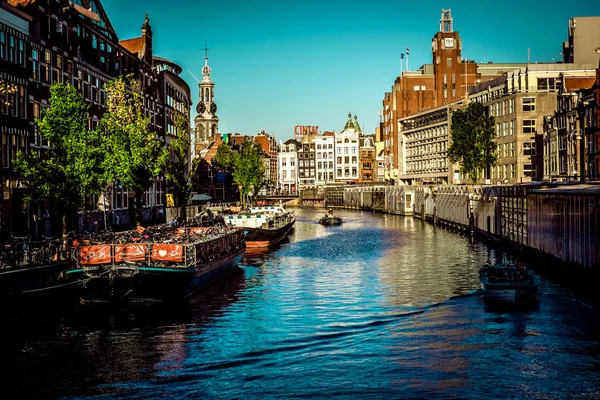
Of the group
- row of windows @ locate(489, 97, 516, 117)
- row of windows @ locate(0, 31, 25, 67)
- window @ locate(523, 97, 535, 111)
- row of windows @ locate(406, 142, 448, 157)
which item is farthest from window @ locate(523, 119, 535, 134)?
row of windows @ locate(0, 31, 25, 67)

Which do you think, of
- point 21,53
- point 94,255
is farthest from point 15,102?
point 94,255

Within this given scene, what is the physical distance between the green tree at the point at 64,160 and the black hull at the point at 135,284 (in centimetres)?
947

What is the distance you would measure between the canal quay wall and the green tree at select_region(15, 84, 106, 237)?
106 ft

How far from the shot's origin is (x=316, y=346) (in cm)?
3053

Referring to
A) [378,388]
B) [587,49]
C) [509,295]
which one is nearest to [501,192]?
[509,295]

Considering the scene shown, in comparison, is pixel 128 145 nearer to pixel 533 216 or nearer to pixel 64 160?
pixel 64 160

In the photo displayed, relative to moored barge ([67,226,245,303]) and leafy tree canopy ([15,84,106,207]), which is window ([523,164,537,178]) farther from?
moored barge ([67,226,245,303])

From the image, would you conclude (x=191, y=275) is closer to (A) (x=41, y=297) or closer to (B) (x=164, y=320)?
(B) (x=164, y=320)

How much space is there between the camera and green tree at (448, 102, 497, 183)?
385 ft

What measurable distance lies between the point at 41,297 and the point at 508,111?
99.4 m

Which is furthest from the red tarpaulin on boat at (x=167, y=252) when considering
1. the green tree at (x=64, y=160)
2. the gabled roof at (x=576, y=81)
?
the gabled roof at (x=576, y=81)

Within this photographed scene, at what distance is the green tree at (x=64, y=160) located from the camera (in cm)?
4600

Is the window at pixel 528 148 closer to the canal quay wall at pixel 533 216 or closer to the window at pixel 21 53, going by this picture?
the canal quay wall at pixel 533 216

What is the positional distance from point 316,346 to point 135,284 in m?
12.1
